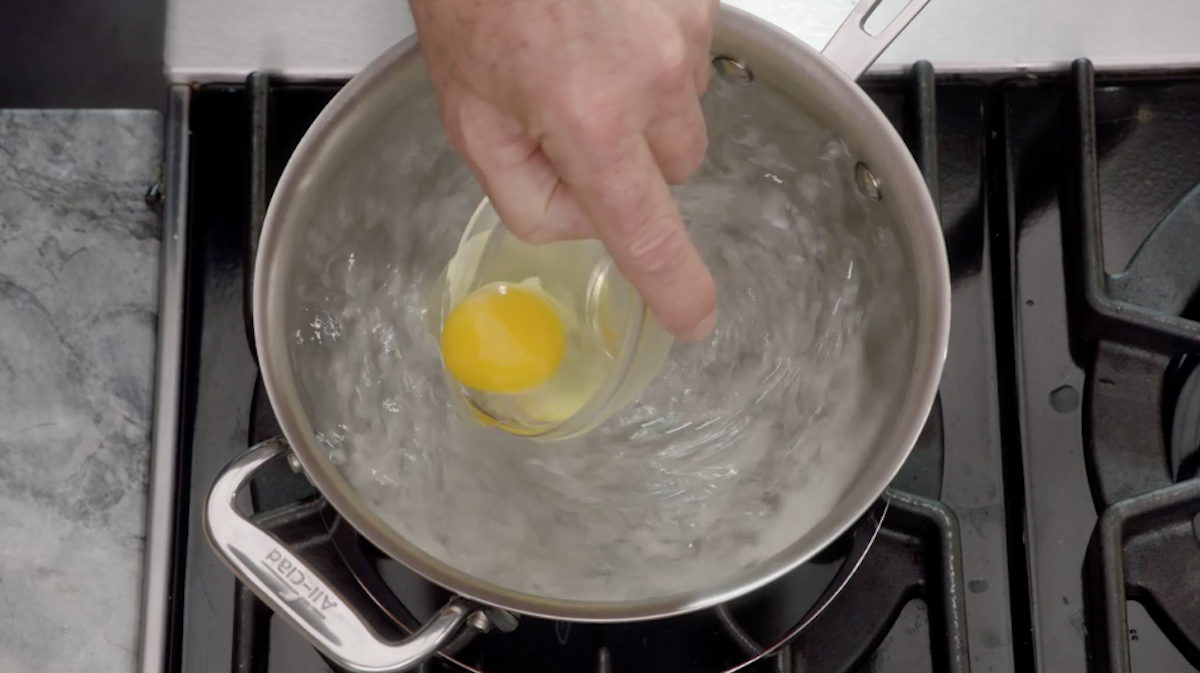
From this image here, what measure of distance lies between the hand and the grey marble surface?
1.09 ft

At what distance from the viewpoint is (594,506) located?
2.01 feet

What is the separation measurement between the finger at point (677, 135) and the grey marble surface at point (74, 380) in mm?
387

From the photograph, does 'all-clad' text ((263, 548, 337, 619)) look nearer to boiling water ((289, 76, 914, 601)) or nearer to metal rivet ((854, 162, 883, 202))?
boiling water ((289, 76, 914, 601))

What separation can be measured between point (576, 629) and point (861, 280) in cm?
25

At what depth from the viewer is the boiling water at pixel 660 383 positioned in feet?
1.81

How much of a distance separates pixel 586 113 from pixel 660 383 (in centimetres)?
31

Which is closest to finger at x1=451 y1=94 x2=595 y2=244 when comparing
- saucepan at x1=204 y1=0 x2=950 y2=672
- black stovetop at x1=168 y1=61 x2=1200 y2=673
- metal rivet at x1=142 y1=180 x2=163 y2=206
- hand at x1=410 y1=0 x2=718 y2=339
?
hand at x1=410 y1=0 x2=718 y2=339

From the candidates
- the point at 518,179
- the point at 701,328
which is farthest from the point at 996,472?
the point at 518,179

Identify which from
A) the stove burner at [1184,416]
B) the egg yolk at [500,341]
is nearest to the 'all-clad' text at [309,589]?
the egg yolk at [500,341]

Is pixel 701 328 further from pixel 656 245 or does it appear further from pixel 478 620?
pixel 478 620

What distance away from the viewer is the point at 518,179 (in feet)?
1.42

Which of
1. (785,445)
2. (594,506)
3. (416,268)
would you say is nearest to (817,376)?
(785,445)

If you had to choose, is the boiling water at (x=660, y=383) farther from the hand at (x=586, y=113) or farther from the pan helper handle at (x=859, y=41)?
the hand at (x=586, y=113)

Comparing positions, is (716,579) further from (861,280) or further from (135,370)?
(135,370)
